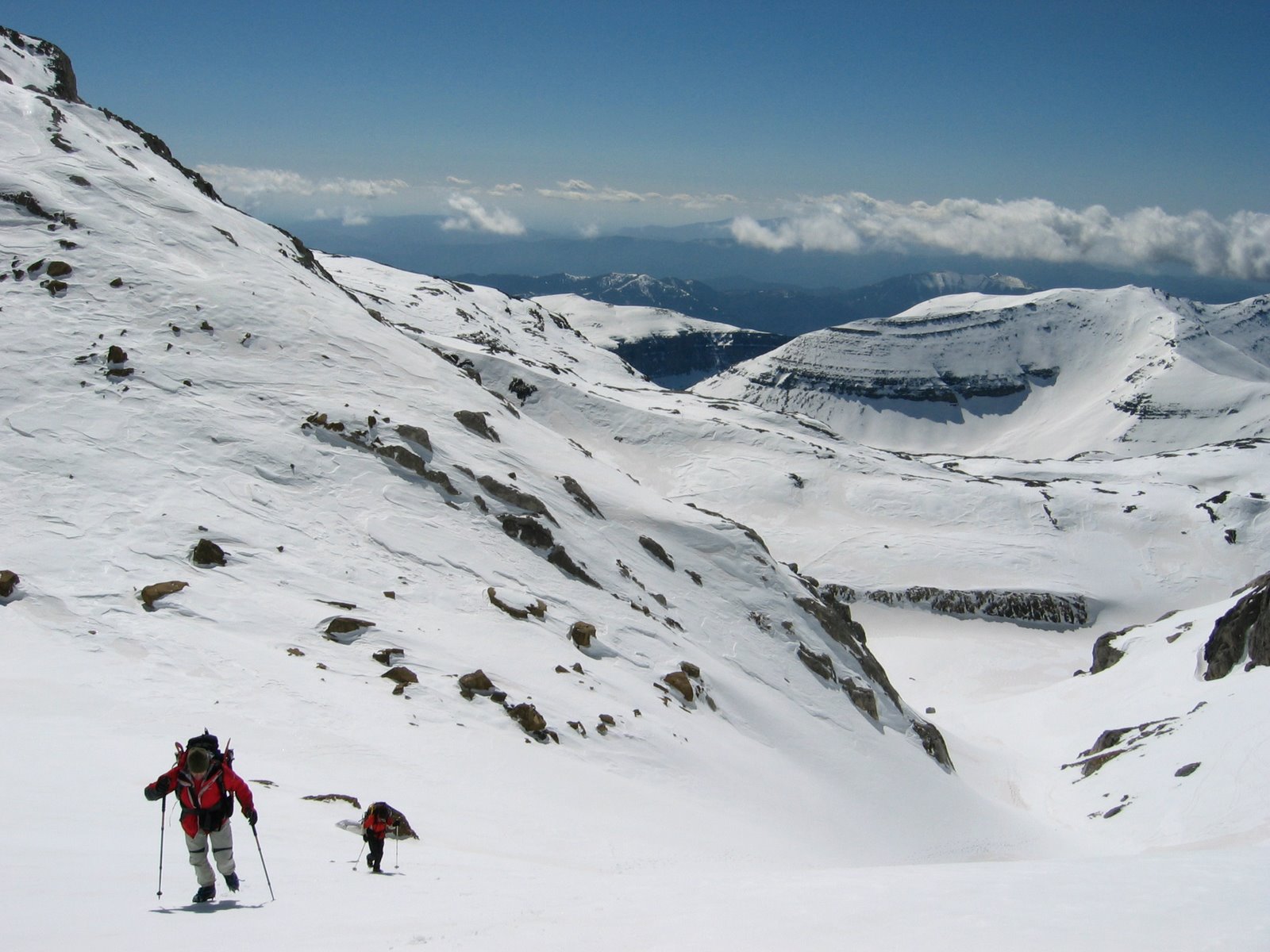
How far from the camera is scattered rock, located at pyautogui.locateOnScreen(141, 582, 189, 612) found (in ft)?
55.3

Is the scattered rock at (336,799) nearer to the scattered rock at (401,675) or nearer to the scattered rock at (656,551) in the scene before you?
the scattered rock at (401,675)

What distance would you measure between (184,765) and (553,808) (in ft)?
Answer: 28.0

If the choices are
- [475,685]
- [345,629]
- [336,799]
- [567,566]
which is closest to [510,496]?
[567,566]

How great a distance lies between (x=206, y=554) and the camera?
19438 millimetres

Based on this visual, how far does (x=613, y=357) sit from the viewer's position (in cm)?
13450

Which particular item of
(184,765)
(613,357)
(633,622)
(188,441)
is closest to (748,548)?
(633,622)

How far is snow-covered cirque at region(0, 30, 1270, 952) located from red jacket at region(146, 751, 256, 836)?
2.57ft

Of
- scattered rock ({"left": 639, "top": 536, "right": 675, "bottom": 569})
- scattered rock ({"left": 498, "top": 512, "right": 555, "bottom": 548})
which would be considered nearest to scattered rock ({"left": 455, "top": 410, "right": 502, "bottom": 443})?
scattered rock ({"left": 498, "top": 512, "right": 555, "bottom": 548})

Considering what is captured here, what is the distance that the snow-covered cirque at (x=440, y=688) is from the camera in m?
8.69

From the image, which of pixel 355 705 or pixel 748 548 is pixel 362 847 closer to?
pixel 355 705

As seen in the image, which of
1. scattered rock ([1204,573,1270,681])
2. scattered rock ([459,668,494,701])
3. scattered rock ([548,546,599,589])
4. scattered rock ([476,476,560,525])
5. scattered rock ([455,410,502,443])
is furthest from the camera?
scattered rock ([1204,573,1270,681])

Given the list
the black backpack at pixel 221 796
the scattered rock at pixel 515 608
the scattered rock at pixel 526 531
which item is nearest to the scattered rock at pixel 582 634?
the scattered rock at pixel 515 608

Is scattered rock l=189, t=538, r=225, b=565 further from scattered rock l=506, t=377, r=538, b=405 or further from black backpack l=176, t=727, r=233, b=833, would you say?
scattered rock l=506, t=377, r=538, b=405

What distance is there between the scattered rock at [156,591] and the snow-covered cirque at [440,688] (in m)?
0.09
